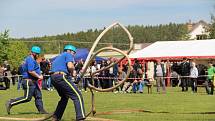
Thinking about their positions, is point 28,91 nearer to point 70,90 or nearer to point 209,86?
point 70,90

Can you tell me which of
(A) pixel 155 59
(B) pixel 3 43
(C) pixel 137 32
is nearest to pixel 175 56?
(A) pixel 155 59

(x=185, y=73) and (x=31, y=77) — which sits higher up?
(x=31, y=77)

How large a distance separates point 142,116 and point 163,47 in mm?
28694

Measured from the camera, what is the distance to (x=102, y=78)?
3244 cm

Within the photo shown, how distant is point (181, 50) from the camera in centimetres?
4034

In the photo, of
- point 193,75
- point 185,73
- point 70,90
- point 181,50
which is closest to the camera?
point 70,90

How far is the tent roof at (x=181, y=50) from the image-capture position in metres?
38.5

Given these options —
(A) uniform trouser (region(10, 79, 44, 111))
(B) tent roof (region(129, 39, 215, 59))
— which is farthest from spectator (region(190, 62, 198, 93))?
(A) uniform trouser (region(10, 79, 44, 111))

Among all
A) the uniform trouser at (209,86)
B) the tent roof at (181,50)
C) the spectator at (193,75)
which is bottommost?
the uniform trouser at (209,86)

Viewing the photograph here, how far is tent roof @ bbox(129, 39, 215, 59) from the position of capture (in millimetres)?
38500

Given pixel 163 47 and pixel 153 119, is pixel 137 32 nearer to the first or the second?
pixel 163 47

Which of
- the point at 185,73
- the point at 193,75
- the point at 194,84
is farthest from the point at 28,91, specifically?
the point at 185,73

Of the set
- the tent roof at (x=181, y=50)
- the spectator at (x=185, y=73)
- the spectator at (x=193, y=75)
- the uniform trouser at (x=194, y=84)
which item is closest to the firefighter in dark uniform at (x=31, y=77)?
the uniform trouser at (x=194, y=84)

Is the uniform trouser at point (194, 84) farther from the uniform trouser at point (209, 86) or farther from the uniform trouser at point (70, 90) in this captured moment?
the uniform trouser at point (70, 90)
